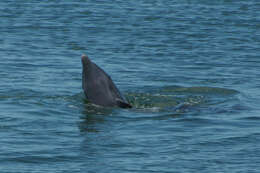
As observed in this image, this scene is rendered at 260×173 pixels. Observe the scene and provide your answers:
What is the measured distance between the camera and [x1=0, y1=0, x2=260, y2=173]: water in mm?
12773

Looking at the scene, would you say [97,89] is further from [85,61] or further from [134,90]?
[134,90]

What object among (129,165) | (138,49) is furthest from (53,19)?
(129,165)

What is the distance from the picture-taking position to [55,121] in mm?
15383

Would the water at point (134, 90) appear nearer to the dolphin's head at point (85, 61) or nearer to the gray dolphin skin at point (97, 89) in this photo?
the gray dolphin skin at point (97, 89)

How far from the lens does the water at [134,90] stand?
1277cm

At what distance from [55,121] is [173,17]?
735 inches

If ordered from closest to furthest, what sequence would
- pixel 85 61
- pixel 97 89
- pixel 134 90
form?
1. pixel 85 61
2. pixel 97 89
3. pixel 134 90

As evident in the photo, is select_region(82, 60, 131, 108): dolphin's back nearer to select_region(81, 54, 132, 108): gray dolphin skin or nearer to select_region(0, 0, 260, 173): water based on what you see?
select_region(81, 54, 132, 108): gray dolphin skin

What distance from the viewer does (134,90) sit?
18.9m

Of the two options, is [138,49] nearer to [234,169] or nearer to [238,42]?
[238,42]

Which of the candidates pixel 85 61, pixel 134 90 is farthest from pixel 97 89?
pixel 134 90

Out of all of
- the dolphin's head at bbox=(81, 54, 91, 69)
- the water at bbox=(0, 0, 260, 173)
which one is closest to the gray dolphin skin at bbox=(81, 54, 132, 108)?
the dolphin's head at bbox=(81, 54, 91, 69)

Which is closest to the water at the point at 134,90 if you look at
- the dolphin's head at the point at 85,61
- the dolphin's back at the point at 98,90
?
the dolphin's back at the point at 98,90

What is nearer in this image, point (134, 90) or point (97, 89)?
point (97, 89)
